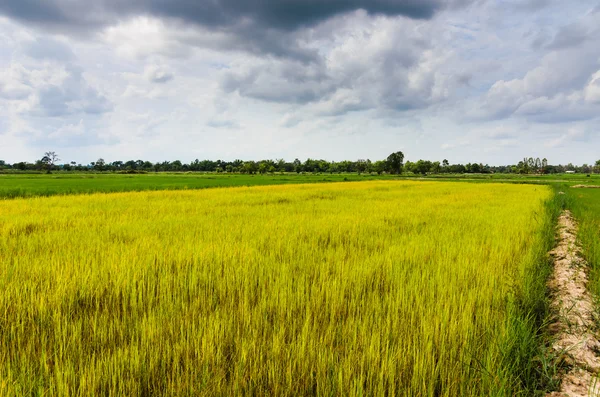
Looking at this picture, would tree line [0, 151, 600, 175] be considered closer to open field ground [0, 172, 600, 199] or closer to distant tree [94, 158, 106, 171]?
distant tree [94, 158, 106, 171]

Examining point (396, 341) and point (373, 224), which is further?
point (373, 224)

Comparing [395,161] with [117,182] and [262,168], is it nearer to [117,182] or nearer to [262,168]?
[262,168]

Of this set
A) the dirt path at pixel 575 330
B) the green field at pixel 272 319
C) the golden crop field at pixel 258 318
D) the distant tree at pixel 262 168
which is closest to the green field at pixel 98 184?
the golden crop field at pixel 258 318

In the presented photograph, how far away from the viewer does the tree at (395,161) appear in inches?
5044

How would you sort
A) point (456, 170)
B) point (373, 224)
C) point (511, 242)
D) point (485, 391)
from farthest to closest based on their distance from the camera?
point (456, 170), point (373, 224), point (511, 242), point (485, 391)

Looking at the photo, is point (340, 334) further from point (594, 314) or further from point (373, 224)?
point (373, 224)

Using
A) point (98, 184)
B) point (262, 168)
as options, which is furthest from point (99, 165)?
point (98, 184)

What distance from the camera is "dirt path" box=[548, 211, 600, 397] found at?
197 centimetres

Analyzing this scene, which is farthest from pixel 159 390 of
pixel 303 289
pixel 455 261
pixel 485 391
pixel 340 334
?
pixel 455 261

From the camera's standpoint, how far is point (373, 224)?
7.13 meters

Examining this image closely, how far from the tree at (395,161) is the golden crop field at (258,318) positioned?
13083 centimetres

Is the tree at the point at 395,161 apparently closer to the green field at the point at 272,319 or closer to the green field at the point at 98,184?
the green field at the point at 98,184

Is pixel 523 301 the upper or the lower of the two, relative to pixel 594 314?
upper

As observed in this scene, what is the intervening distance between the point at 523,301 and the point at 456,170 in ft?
609
